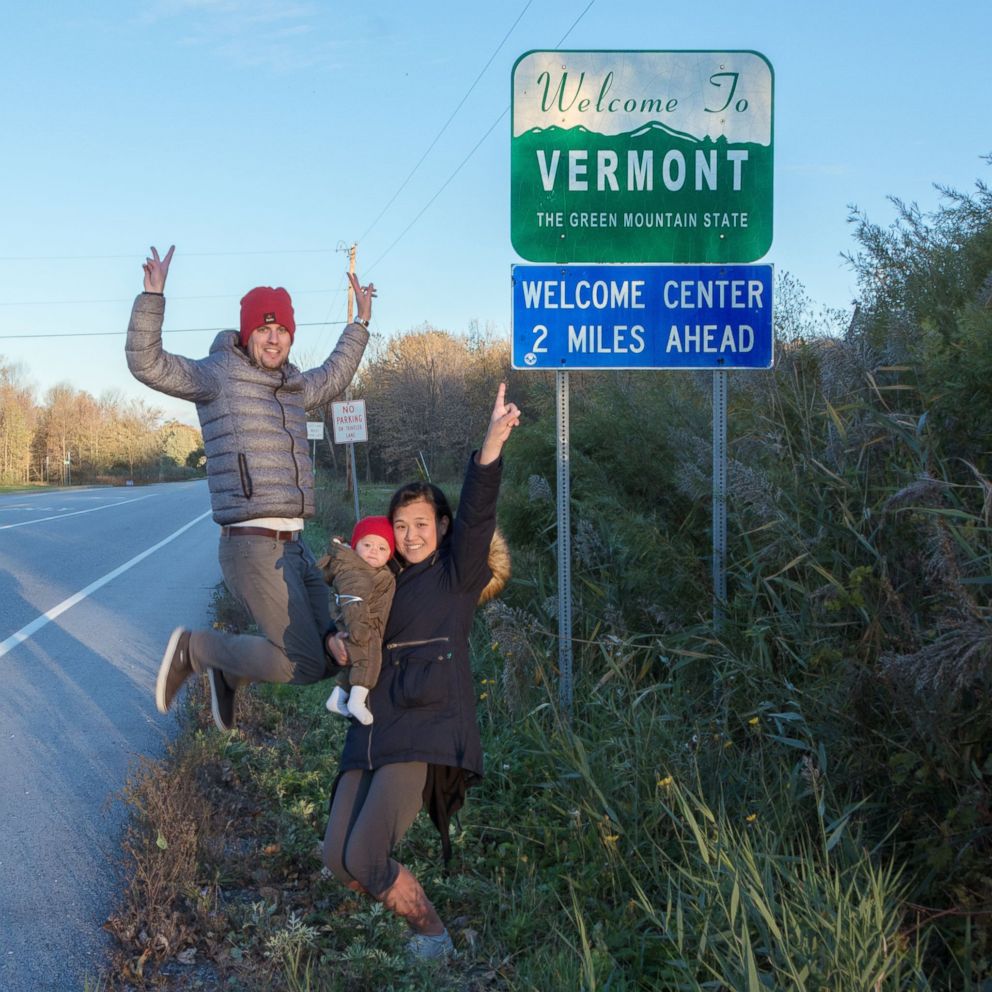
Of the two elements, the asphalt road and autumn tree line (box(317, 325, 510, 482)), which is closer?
the asphalt road

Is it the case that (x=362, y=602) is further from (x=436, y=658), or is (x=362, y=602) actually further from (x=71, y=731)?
(x=71, y=731)

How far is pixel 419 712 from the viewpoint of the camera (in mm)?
3643

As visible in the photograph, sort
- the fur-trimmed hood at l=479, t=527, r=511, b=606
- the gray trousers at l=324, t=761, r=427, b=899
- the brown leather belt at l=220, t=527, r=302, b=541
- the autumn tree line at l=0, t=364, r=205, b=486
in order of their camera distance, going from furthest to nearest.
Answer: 1. the autumn tree line at l=0, t=364, r=205, b=486
2. the brown leather belt at l=220, t=527, r=302, b=541
3. the fur-trimmed hood at l=479, t=527, r=511, b=606
4. the gray trousers at l=324, t=761, r=427, b=899

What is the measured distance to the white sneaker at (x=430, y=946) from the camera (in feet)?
11.4

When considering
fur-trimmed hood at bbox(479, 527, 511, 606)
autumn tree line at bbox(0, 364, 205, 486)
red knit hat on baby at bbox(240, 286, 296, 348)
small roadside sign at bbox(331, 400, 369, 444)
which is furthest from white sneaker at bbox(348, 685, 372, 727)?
autumn tree line at bbox(0, 364, 205, 486)

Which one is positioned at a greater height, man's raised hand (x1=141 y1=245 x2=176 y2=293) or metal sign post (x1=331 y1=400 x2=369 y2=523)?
man's raised hand (x1=141 y1=245 x2=176 y2=293)

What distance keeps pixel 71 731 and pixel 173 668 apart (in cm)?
210

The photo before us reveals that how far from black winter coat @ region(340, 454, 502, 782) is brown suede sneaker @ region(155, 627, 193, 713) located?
1.31 metres

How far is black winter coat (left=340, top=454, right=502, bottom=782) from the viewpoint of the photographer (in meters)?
3.62

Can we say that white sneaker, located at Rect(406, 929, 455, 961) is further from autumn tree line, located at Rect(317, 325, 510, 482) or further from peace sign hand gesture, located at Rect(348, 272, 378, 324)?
autumn tree line, located at Rect(317, 325, 510, 482)

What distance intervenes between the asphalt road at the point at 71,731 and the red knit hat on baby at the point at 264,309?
2184mm

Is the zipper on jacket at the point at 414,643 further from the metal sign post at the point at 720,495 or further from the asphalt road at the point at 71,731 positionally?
the metal sign post at the point at 720,495

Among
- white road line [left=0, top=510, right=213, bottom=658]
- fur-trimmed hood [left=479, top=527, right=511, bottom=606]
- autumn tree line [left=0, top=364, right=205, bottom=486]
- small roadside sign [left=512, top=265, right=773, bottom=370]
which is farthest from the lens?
autumn tree line [left=0, top=364, right=205, bottom=486]

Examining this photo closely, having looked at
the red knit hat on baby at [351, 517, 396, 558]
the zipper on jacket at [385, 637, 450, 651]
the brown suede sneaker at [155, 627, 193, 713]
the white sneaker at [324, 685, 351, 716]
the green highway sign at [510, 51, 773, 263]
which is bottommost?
the brown suede sneaker at [155, 627, 193, 713]
